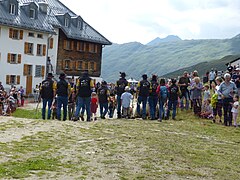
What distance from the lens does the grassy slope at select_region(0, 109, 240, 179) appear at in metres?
8.96

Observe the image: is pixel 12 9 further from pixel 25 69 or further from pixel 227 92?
pixel 227 92

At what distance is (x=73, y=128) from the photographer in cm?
1493

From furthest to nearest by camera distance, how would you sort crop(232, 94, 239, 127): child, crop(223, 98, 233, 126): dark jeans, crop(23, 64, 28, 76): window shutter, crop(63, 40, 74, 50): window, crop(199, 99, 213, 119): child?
crop(63, 40, 74, 50): window, crop(23, 64, 28, 76): window shutter, crop(199, 99, 213, 119): child, crop(223, 98, 233, 126): dark jeans, crop(232, 94, 239, 127): child

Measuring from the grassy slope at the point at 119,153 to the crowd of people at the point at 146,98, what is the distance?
9.00 feet

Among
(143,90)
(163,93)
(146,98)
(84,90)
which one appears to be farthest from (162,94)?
(84,90)

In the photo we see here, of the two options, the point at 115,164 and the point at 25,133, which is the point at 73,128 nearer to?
the point at 25,133

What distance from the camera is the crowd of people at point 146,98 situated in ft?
60.3

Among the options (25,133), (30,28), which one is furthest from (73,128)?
(30,28)

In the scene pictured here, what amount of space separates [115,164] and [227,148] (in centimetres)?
453

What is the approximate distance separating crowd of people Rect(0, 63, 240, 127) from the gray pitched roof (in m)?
37.1

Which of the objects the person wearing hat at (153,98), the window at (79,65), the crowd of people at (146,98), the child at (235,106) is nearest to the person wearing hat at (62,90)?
the crowd of people at (146,98)

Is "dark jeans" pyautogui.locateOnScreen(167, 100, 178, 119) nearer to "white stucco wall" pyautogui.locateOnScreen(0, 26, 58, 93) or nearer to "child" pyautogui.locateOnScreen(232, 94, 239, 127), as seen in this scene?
"child" pyautogui.locateOnScreen(232, 94, 239, 127)

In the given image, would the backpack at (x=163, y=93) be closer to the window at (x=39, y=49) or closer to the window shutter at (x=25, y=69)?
the window shutter at (x=25, y=69)

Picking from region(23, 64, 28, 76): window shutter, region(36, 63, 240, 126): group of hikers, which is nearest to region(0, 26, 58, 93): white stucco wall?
region(23, 64, 28, 76): window shutter
